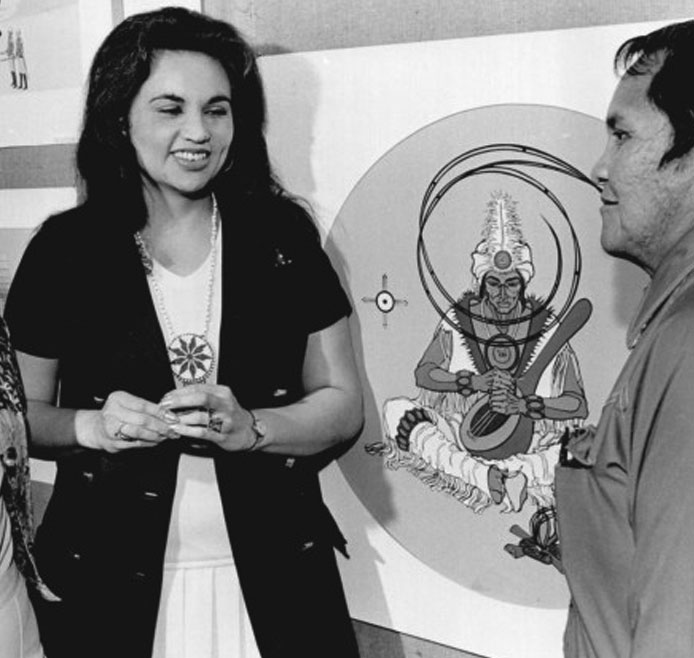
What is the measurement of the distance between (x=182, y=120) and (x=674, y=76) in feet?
2.09

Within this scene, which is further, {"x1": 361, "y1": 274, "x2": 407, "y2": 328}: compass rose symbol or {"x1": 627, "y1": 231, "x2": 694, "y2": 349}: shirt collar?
{"x1": 361, "y1": 274, "x2": 407, "y2": 328}: compass rose symbol

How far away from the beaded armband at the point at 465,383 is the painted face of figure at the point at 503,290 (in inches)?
3.8

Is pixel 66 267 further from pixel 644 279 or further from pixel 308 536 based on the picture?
pixel 644 279

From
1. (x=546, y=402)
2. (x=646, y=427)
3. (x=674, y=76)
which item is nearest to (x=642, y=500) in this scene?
(x=646, y=427)

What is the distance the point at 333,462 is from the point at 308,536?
161 mm

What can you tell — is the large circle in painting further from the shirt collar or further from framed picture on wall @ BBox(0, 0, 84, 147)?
framed picture on wall @ BBox(0, 0, 84, 147)

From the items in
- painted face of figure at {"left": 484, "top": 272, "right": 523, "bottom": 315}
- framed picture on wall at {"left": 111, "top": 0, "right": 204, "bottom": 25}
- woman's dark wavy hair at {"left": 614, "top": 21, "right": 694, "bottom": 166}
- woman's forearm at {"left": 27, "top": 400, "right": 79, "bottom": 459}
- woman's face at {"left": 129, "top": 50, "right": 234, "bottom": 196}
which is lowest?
woman's forearm at {"left": 27, "top": 400, "right": 79, "bottom": 459}

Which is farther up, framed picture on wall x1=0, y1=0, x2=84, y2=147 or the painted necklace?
framed picture on wall x1=0, y1=0, x2=84, y2=147

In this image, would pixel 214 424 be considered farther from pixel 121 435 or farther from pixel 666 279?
pixel 666 279

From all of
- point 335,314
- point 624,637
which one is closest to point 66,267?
point 335,314

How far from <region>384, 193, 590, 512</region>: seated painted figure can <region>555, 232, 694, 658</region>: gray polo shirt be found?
0.27 m

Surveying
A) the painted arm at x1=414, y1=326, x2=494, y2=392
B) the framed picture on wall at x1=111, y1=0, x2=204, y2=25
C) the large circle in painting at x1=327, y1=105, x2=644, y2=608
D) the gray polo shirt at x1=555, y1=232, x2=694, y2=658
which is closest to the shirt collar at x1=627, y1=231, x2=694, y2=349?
the gray polo shirt at x1=555, y1=232, x2=694, y2=658

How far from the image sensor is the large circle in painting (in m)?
1.27

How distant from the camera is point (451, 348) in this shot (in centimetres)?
139
